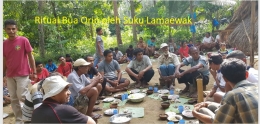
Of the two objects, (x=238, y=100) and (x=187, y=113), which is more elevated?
(x=238, y=100)

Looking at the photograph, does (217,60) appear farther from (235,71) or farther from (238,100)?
(238,100)

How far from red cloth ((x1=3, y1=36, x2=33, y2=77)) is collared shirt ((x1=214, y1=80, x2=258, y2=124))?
313 cm

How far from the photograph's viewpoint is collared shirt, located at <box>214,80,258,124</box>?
189 cm

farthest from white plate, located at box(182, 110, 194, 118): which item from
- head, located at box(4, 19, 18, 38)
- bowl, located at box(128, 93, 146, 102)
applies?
head, located at box(4, 19, 18, 38)

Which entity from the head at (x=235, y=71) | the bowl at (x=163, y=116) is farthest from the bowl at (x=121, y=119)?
the head at (x=235, y=71)

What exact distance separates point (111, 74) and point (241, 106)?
13.7ft

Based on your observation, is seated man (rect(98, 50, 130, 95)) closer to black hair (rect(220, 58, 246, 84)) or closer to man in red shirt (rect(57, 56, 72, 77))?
man in red shirt (rect(57, 56, 72, 77))

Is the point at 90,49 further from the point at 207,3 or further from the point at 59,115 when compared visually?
the point at 59,115

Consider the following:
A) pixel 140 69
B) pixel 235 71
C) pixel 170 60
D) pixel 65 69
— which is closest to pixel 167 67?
pixel 170 60

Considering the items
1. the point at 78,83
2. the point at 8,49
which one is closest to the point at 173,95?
the point at 78,83

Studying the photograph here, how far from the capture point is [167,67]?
18.8ft

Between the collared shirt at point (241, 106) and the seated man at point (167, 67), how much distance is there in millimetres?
3639

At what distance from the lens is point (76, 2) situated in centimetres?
1281

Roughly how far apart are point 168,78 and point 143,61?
0.83m
